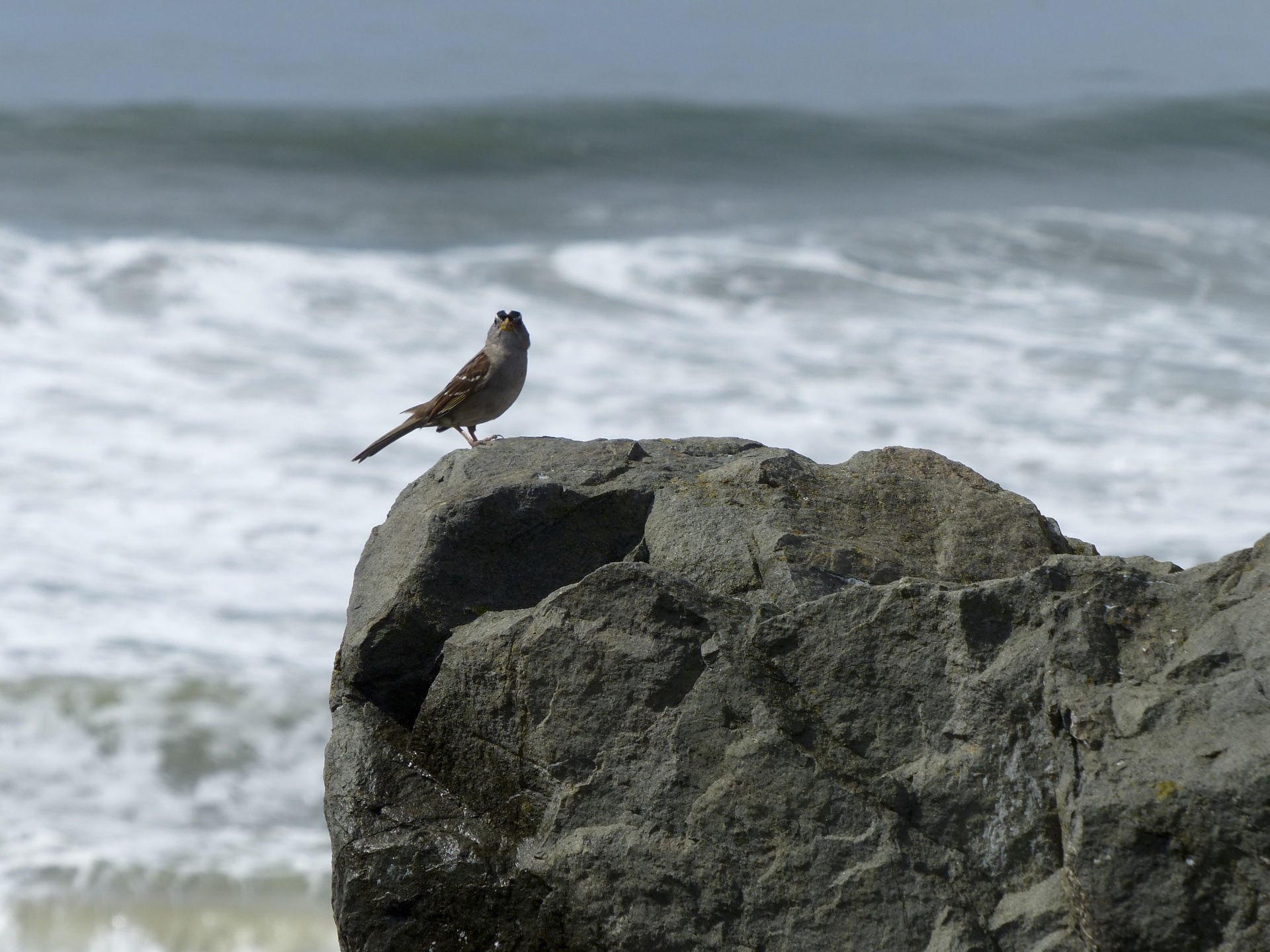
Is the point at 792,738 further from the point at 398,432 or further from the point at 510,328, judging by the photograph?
the point at 510,328

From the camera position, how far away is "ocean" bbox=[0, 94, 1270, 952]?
5598 mm

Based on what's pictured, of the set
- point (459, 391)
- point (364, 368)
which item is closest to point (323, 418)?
point (364, 368)

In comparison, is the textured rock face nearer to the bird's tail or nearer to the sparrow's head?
the bird's tail

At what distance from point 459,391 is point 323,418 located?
616 centimetres

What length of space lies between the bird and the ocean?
1.84m

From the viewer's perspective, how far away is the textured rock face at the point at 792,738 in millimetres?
2199

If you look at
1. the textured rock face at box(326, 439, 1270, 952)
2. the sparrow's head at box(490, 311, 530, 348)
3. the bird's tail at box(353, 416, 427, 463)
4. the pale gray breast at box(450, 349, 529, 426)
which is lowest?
the textured rock face at box(326, 439, 1270, 952)

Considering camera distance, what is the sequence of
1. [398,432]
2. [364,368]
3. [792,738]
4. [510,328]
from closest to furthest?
[792,738] → [398,432] → [510,328] → [364,368]

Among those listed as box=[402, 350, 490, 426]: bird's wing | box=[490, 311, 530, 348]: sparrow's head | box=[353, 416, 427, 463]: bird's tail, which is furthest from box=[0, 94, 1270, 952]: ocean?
box=[490, 311, 530, 348]: sparrow's head

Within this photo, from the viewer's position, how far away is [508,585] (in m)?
2.94

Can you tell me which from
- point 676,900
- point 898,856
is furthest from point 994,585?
point 676,900

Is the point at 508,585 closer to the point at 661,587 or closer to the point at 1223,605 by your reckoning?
the point at 661,587

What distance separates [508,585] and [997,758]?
1.14 meters

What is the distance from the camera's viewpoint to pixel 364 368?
11.4 meters
